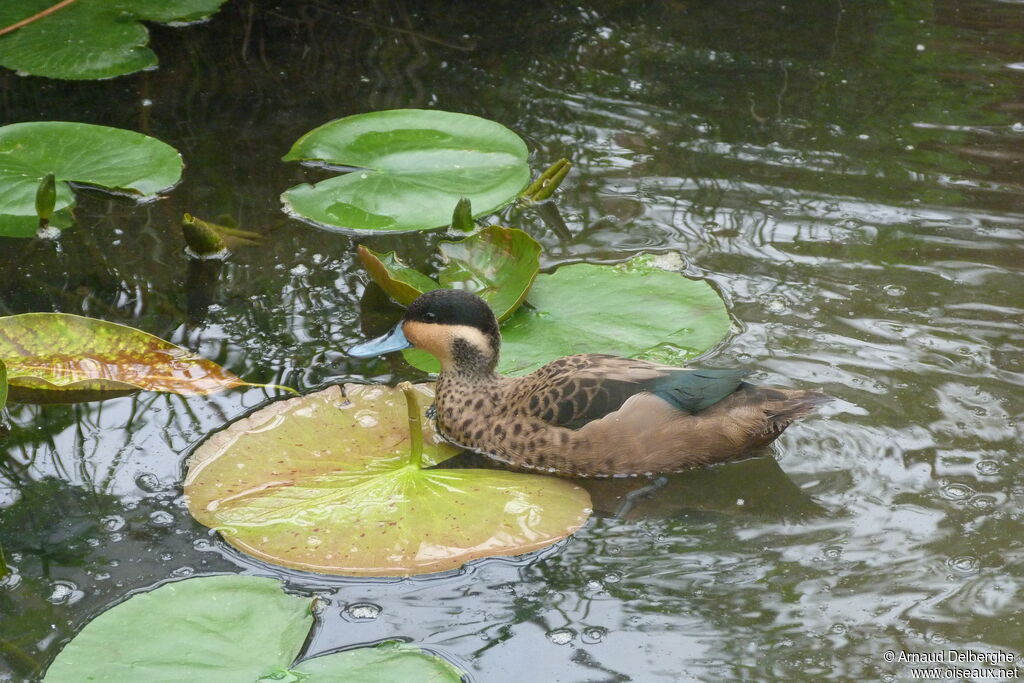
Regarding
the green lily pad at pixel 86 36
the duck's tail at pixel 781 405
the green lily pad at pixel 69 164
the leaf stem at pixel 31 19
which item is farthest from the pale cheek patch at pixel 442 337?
the leaf stem at pixel 31 19

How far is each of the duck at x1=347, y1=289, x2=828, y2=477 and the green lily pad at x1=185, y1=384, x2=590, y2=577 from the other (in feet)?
0.63

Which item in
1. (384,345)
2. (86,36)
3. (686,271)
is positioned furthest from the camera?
(86,36)

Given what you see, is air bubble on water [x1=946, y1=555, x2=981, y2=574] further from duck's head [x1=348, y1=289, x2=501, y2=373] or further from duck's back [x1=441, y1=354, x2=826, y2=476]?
duck's head [x1=348, y1=289, x2=501, y2=373]

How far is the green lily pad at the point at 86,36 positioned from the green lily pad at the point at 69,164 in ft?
2.89

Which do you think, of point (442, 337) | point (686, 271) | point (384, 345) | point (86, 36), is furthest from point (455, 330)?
point (86, 36)

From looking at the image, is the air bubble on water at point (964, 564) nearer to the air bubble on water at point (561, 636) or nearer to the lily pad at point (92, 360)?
the air bubble on water at point (561, 636)

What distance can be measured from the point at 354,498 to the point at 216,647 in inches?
30.2

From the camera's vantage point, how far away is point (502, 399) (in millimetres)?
4340

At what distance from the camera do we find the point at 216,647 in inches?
122

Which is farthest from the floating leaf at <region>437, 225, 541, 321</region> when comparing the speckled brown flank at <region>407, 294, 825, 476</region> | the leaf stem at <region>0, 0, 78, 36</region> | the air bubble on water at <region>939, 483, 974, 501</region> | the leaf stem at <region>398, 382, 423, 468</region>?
the leaf stem at <region>0, 0, 78, 36</region>

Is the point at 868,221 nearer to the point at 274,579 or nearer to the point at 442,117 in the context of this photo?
the point at 442,117

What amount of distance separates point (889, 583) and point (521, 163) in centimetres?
294

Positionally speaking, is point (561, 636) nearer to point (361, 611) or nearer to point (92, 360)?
point (361, 611)

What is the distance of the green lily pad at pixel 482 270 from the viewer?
4.81m
